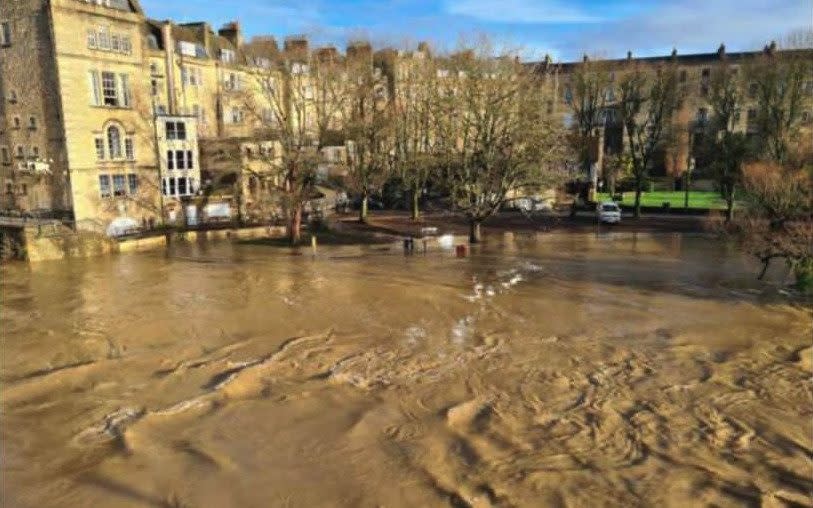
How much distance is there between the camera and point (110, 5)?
4531 centimetres

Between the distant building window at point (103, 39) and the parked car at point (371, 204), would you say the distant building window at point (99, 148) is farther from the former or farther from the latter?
the parked car at point (371, 204)

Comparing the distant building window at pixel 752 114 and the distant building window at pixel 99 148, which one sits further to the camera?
the distant building window at pixel 752 114

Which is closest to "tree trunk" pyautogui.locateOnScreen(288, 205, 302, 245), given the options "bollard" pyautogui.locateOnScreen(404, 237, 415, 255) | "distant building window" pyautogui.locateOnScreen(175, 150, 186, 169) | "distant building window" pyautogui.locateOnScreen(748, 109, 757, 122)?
"bollard" pyautogui.locateOnScreen(404, 237, 415, 255)

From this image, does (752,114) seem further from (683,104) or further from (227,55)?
(227,55)

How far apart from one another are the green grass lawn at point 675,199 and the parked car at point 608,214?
9533 millimetres

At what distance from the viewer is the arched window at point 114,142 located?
45.6m

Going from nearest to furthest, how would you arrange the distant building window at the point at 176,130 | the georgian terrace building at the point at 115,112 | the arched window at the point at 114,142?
the georgian terrace building at the point at 115,112, the arched window at the point at 114,142, the distant building window at the point at 176,130

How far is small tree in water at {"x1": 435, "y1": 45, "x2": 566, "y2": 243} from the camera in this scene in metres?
39.0

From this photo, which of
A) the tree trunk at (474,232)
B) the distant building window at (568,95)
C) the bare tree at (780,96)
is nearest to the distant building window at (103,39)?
the tree trunk at (474,232)

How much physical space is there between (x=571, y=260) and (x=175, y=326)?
22769mm

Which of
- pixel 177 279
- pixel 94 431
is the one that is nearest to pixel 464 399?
pixel 94 431

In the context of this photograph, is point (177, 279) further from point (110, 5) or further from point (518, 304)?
point (110, 5)

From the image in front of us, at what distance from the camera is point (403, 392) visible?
18.0m

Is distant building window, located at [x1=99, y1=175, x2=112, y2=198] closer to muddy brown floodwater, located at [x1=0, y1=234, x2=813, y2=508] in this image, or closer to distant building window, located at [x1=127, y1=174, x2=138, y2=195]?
distant building window, located at [x1=127, y1=174, x2=138, y2=195]
